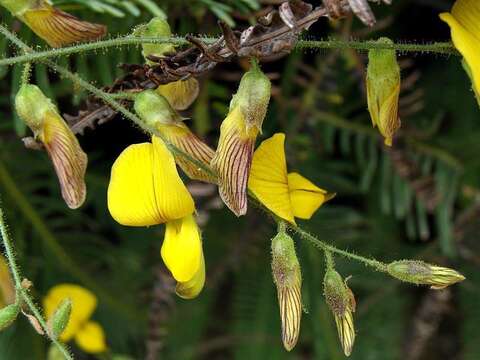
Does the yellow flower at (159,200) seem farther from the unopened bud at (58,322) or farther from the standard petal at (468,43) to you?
the standard petal at (468,43)

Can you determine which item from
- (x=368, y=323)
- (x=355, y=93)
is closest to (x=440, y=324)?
(x=368, y=323)

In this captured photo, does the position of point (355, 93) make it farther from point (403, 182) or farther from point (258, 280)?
point (258, 280)

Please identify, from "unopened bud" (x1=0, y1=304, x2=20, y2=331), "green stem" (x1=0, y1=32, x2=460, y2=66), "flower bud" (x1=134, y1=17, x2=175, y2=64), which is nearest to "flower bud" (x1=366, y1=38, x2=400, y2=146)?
"green stem" (x1=0, y1=32, x2=460, y2=66)

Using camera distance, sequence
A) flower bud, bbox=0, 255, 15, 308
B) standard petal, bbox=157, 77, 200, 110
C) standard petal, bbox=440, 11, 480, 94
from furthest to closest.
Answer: flower bud, bbox=0, 255, 15, 308 < standard petal, bbox=157, 77, 200, 110 < standard petal, bbox=440, 11, 480, 94

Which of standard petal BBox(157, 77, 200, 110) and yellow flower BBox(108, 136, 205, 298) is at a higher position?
standard petal BBox(157, 77, 200, 110)

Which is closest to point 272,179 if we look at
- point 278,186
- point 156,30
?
point 278,186

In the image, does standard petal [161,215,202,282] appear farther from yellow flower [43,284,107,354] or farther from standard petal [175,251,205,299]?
yellow flower [43,284,107,354]

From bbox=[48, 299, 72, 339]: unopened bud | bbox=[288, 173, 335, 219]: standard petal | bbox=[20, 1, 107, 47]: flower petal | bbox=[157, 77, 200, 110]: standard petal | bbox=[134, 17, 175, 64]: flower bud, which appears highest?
bbox=[20, 1, 107, 47]: flower petal

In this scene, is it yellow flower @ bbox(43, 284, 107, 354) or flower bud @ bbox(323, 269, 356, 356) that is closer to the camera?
flower bud @ bbox(323, 269, 356, 356)
